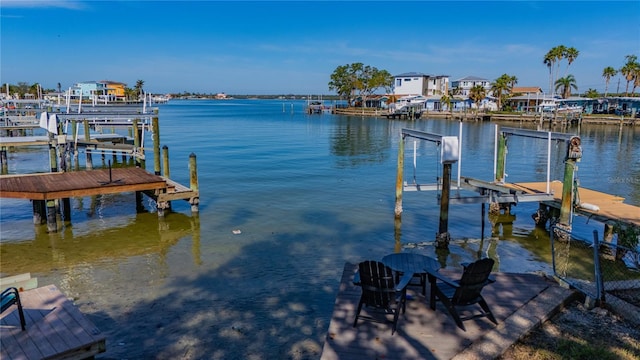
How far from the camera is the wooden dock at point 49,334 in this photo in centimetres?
627

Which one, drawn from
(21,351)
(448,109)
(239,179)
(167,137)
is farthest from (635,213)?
(448,109)

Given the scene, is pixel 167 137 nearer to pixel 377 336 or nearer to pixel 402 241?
pixel 402 241

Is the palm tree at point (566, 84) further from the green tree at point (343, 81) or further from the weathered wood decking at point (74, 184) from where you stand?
the weathered wood decking at point (74, 184)

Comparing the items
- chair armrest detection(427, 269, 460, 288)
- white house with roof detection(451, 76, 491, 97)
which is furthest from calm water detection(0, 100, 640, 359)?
white house with roof detection(451, 76, 491, 97)

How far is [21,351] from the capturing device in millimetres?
6230

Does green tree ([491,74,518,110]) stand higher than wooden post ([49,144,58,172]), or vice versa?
green tree ([491,74,518,110])

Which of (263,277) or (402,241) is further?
(402,241)

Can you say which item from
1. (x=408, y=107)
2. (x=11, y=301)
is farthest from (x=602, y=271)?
(x=408, y=107)

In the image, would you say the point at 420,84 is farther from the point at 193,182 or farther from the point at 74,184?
the point at 74,184

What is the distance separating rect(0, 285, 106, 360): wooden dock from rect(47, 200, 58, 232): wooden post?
27.2ft

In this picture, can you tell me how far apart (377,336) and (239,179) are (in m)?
19.6

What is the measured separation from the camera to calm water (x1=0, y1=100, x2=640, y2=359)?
8.80m

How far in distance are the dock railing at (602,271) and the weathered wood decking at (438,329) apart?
19.7 inches

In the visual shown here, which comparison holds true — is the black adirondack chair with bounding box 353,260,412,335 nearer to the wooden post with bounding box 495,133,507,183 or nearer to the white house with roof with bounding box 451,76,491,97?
the wooden post with bounding box 495,133,507,183
